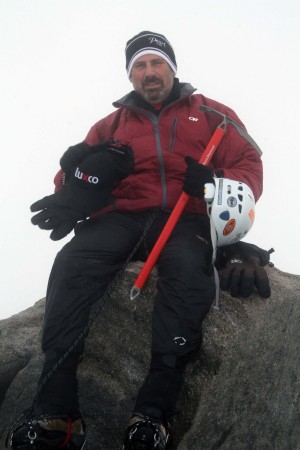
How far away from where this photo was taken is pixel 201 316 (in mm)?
3496

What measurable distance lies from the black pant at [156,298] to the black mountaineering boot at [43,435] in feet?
0.35

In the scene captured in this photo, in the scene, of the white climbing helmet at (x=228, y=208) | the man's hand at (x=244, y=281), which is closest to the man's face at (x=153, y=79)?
the white climbing helmet at (x=228, y=208)

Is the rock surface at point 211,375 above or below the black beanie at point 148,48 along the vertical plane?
below

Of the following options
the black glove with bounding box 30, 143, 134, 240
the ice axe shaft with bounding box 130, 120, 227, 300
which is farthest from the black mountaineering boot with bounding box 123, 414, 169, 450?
the black glove with bounding box 30, 143, 134, 240

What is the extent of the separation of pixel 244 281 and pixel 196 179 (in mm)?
1225

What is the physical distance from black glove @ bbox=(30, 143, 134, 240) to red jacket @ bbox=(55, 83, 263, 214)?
215 millimetres

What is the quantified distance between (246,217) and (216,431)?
2.22 m

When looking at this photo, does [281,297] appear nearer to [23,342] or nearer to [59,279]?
[59,279]

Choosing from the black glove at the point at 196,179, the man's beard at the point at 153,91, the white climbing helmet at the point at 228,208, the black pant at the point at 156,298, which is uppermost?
the man's beard at the point at 153,91

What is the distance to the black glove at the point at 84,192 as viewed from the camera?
446 cm

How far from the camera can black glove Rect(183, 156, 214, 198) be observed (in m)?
4.25

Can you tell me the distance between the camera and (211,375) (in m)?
3.71

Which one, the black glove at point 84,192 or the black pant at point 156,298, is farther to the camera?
the black glove at point 84,192

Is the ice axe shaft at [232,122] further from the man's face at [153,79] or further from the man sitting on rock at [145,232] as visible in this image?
the man's face at [153,79]
